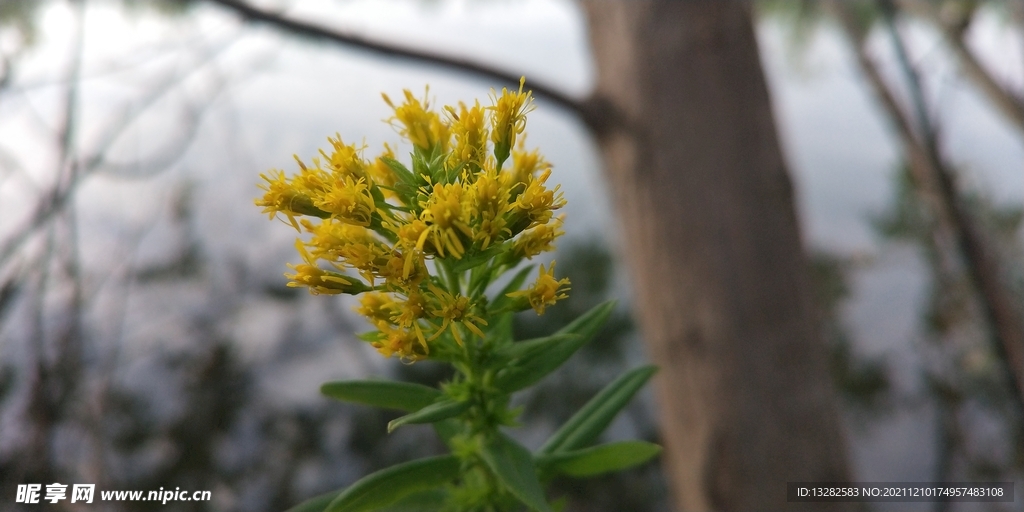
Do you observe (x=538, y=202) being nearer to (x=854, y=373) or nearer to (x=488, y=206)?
(x=488, y=206)

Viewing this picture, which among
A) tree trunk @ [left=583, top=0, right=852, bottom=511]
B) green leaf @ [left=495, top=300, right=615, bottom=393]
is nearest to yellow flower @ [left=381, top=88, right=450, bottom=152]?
green leaf @ [left=495, top=300, right=615, bottom=393]

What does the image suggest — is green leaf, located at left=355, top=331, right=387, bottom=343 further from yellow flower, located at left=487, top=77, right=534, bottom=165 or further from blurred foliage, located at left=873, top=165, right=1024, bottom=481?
blurred foliage, located at left=873, top=165, right=1024, bottom=481

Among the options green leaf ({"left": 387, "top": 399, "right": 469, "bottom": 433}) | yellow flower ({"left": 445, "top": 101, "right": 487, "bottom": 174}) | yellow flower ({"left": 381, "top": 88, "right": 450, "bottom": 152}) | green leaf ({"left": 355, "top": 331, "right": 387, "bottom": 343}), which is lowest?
green leaf ({"left": 387, "top": 399, "right": 469, "bottom": 433})

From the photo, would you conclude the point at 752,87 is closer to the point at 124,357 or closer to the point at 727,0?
the point at 727,0

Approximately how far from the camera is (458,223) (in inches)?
9.3

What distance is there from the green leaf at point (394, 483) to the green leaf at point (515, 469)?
0.08 feet

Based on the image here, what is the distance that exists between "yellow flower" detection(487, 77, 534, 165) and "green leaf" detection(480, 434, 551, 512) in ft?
0.45

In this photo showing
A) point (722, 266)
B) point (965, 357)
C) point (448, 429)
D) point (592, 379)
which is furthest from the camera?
point (965, 357)

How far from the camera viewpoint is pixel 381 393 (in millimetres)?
294

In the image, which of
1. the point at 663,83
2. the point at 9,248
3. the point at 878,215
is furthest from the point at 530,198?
the point at 878,215

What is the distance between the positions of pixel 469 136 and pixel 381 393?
0.14 metres

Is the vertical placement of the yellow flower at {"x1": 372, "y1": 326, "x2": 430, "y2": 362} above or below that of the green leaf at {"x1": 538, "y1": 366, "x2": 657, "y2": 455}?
above

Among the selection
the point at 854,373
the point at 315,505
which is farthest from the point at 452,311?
the point at 854,373

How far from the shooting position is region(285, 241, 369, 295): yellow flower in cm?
27
